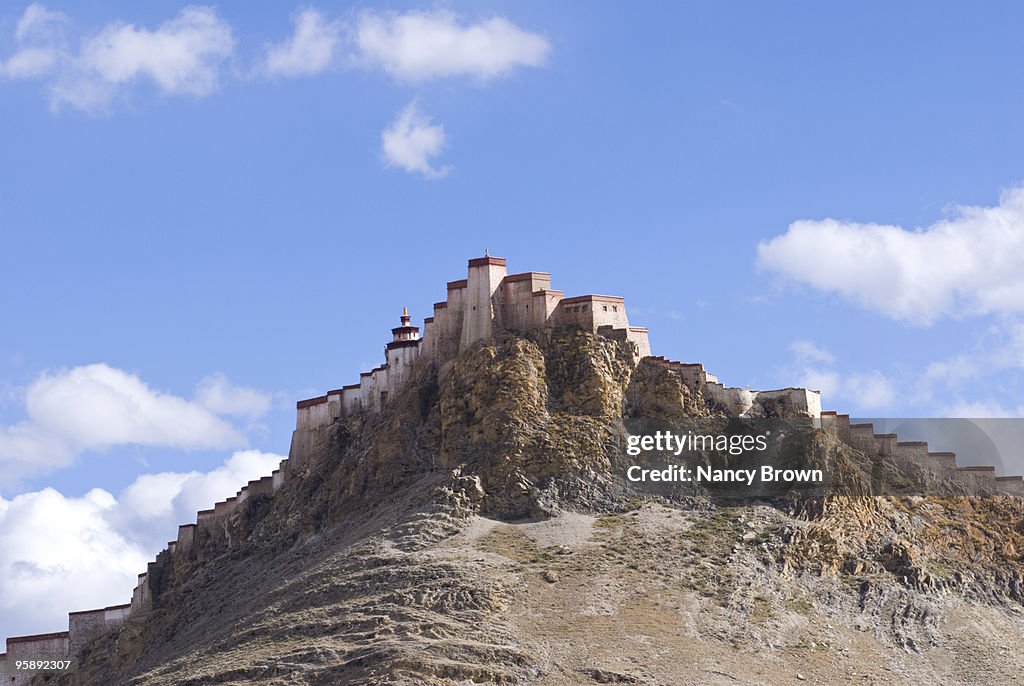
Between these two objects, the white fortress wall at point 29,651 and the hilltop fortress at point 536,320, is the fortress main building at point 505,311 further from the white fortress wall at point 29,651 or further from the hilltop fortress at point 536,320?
the white fortress wall at point 29,651

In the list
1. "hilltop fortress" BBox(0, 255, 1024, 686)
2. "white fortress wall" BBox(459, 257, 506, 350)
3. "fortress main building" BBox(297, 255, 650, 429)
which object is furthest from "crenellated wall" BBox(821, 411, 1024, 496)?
"white fortress wall" BBox(459, 257, 506, 350)

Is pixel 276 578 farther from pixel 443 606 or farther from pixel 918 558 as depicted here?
pixel 918 558

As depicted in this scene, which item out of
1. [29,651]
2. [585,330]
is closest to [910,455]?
[585,330]

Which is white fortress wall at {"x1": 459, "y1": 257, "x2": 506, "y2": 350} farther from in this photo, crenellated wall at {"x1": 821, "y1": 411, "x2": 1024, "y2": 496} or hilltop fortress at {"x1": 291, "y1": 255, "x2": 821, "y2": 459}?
crenellated wall at {"x1": 821, "y1": 411, "x2": 1024, "y2": 496}

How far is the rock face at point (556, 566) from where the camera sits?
8044 centimetres

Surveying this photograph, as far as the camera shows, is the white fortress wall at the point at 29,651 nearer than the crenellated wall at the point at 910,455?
No

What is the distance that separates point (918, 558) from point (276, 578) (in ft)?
84.0

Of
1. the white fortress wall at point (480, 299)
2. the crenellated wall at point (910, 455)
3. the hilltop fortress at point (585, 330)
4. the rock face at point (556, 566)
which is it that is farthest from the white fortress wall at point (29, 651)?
the crenellated wall at point (910, 455)

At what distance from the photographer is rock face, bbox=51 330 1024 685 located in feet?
264

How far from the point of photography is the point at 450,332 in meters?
96.2

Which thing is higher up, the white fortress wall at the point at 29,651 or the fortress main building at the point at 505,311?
the fortress main building at the point at 505,311

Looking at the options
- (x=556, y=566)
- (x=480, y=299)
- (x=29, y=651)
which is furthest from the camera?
(x=29, y=651)

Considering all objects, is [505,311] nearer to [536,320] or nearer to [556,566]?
[536,320]

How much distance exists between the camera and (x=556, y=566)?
Result: 85688mm
